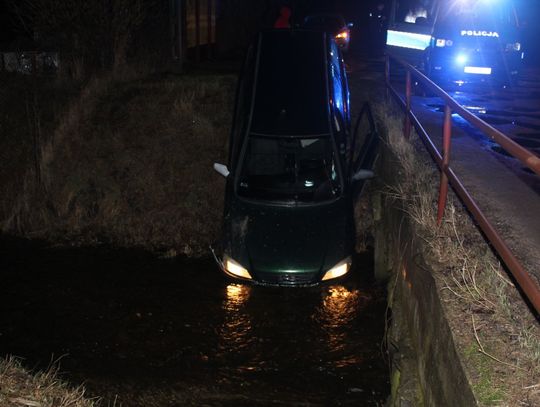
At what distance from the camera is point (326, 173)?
7.23m

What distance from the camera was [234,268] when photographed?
21.7 ft

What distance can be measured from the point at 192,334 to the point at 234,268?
853 mm

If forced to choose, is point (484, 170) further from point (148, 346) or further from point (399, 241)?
point (148, 346)

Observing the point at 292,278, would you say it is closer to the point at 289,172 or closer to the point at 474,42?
the point at 289,172

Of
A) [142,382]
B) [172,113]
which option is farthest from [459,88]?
[142,382]

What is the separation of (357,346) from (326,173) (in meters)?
2.11

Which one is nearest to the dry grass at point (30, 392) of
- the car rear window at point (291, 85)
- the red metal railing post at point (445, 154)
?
the red metal railing post at point (445, 154)

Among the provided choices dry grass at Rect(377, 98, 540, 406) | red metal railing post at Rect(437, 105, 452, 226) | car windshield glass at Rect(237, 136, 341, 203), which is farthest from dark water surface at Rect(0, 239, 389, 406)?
red metal railing post at Rect(437, 105, 452, 226)

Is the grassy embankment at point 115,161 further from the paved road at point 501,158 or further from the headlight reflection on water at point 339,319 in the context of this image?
the paved road at point 501,158

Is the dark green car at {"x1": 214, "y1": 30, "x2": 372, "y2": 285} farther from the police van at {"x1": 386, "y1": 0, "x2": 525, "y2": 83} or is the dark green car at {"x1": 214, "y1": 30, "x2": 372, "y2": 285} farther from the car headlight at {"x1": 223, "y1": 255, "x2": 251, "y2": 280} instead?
the police van at {"x1": 386, "y1": 0, "x2": 525, "y2": 83}

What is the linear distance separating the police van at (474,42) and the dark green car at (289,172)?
175 inches

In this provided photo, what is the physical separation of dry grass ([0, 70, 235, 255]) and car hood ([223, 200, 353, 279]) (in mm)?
2438

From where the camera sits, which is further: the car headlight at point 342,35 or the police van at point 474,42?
the car headlight at point 342,35

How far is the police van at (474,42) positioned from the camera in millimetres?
11883
